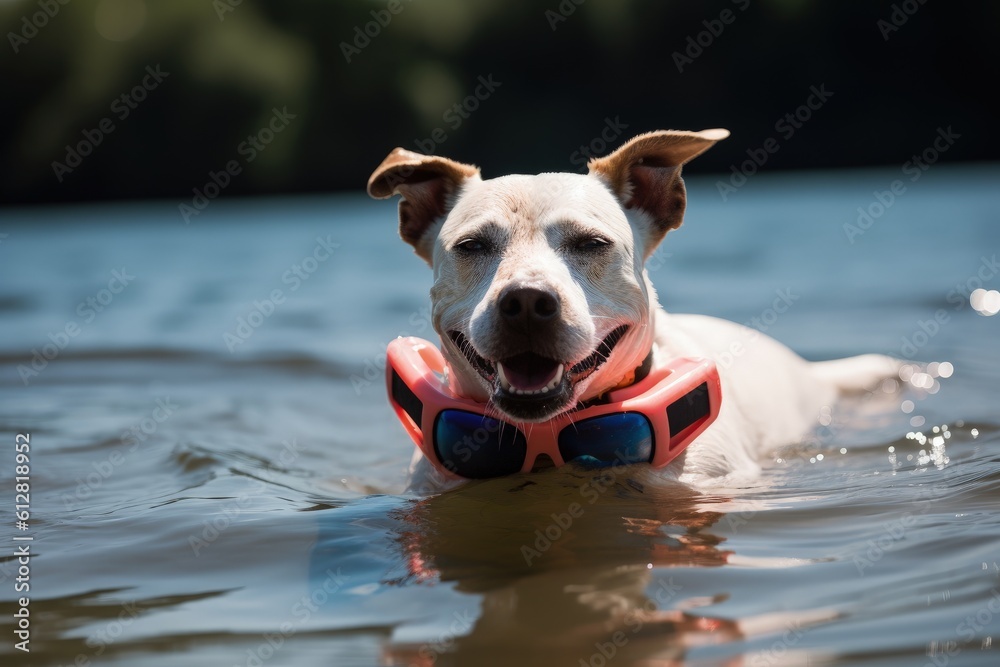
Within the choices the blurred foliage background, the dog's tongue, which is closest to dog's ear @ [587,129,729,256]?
the dog's tongue

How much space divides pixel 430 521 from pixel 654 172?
1697 millimetres

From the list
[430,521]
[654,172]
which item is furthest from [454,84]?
[430,521]

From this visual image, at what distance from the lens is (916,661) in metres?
2.54

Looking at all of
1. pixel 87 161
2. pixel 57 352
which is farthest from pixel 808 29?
pixel 57 352

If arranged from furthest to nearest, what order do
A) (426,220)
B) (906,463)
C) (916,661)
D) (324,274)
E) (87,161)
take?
(87,161)
(324,274)
(906,463)
(426,220)
(916,661)

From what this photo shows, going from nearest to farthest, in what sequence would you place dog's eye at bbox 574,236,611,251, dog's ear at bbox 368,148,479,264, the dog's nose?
the dog's nose
dog's eye at bbox 574,236,611,251
dog's ear at bbox 368,148,479,264

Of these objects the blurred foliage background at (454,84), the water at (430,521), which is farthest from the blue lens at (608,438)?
the blurred foliage background at (454,84)

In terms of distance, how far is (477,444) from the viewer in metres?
4.06

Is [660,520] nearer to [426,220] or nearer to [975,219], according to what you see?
[426,220]

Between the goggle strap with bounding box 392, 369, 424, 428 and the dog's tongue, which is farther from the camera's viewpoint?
the goggle strap with bounding box 392, 369, 424, 428

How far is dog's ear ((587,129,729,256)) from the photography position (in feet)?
13.9

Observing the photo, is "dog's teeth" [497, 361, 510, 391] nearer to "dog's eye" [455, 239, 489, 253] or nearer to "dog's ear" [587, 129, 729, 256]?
"dog's eye" [455, 239, 489, 253]

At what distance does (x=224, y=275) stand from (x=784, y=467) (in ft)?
34.7

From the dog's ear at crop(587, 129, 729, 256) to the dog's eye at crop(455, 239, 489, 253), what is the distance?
69cm
